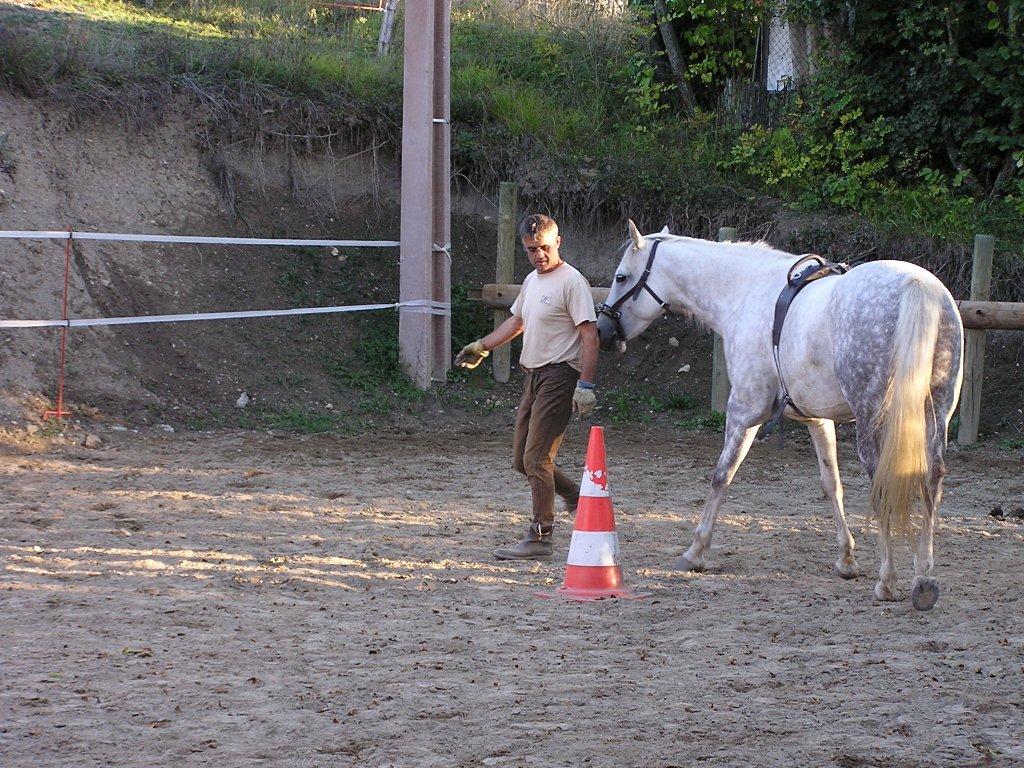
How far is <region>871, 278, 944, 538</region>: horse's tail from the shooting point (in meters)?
5.07

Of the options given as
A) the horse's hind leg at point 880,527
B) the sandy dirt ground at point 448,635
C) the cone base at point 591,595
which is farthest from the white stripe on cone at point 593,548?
the horse's hind leg at point 880,527

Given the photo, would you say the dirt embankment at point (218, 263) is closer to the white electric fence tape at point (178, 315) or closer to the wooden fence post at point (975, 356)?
the white electric fence tape at point (178, 315)

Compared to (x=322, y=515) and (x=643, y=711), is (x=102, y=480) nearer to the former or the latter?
(x=322, y=515)

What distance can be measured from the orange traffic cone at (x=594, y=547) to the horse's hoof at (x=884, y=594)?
3.68 ft

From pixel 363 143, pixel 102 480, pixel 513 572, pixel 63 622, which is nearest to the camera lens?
pixel 63 622

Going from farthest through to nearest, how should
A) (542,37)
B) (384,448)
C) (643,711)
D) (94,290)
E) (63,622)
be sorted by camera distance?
1. (542,37)
2. (94,290)
3. (384,448)
4. (63,622)
5. (643,711)

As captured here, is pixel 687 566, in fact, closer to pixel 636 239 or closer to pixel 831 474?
pixel 831 474

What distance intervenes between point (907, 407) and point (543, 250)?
210 centimetres

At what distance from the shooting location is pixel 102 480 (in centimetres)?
774

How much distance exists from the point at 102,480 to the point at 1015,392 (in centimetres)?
823

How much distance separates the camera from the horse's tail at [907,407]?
5070 millimetres

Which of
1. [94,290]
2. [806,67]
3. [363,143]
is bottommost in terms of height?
[94,290]

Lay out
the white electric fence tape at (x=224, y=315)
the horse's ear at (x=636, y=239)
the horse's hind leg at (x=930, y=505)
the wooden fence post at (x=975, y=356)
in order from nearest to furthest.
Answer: the horse's hind leg at (x=930, y=505) < the horse's ear at (x=636, y=239) < the white electric fence tape at (x=224, y=315) < the wooden fence post at (x=975, y=356)

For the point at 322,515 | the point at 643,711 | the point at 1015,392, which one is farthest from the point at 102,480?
the point at 1015,392
